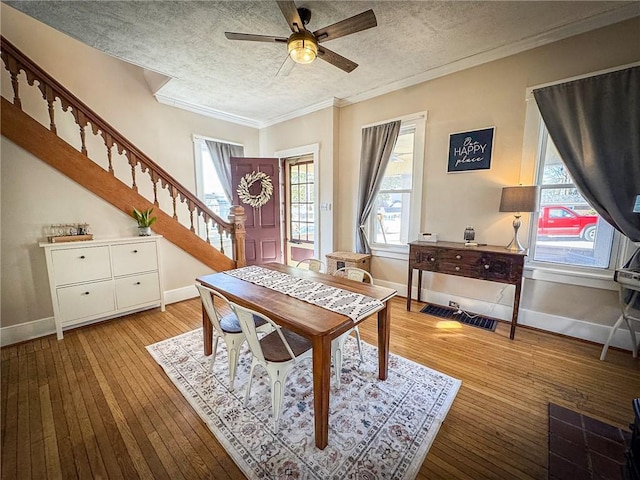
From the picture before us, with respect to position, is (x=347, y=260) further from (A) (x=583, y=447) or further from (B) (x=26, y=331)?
(B) (x=26, y=331)

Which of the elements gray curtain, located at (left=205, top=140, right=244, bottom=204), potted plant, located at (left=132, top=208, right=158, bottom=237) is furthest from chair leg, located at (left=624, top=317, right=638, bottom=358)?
gray curtain, located at (left=205, top=140, right=244, bottom=204)

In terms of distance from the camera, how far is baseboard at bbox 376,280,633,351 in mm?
2349

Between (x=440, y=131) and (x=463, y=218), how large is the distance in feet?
3.62

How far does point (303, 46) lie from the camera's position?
1816mm

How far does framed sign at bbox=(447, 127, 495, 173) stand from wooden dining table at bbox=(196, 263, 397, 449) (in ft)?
6.63

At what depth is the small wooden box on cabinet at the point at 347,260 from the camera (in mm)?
3670

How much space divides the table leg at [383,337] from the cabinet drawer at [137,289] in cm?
277

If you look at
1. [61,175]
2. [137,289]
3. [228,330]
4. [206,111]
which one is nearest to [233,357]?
[228,330]

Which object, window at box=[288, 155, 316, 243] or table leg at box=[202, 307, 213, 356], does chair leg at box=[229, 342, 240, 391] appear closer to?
table leg at box=[202, 307, 213, 356]

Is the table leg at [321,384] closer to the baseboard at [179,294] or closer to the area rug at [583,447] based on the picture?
the area rug at [583,447]

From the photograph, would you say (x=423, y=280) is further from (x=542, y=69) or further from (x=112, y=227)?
(x=112, y=227)

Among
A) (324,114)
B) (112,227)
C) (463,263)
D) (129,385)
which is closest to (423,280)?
(463,263)

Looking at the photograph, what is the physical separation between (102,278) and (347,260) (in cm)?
291

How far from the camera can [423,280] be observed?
137 inches
